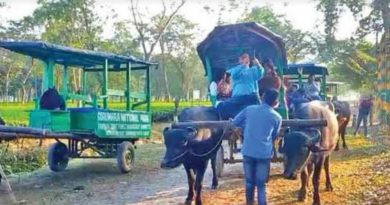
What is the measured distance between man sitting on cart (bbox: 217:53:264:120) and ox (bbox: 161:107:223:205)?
0.54 m

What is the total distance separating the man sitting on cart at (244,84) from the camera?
8.73m

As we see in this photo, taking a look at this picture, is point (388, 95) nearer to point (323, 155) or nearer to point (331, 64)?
point (323, 155)

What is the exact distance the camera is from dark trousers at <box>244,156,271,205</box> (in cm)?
707

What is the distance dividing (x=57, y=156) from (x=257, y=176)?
7568 mm

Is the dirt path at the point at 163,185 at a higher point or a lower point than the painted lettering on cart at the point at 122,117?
lower

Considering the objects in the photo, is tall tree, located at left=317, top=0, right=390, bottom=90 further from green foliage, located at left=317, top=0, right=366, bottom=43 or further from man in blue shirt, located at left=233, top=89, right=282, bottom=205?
man in blue shirt, located at left=233, top=89, right=282, bottom=205

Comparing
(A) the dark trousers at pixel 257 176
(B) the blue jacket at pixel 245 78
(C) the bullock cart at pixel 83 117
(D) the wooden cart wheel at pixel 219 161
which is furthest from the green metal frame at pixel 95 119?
(A) the dark trousers at pixel 257 176

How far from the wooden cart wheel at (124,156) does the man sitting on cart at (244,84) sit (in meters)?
4.62

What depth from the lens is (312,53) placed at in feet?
142

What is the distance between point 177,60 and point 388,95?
3957cm

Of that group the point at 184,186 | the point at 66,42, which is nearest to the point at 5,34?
the point at 66,42

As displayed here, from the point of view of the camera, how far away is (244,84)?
29.1 ft

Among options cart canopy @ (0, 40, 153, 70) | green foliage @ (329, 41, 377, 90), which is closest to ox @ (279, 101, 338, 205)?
cart canopy @ (0, 40, 153, 70)

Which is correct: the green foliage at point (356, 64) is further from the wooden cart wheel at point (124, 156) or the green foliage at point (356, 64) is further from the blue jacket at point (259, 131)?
the blue jacket at point (259, 131)
